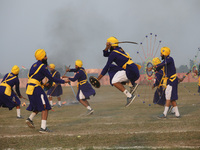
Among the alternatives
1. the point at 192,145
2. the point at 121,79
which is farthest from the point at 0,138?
the point at 192,145

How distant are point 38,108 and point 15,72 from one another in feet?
12.0

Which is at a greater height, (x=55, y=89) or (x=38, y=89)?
(x=38, y=89)

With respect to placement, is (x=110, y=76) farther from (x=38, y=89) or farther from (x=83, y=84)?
(x=83, y=84)

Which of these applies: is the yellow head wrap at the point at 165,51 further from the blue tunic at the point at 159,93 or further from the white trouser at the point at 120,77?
the blue tunic at the point at 159,93

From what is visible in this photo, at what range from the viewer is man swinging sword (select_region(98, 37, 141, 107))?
27.9 feet

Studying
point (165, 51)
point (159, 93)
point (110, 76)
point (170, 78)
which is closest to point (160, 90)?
point (159, 93)

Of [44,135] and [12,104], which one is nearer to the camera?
[44,135]

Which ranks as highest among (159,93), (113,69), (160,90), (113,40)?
(113,40)

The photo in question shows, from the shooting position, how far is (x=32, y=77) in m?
7.93

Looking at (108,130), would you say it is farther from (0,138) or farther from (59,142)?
(0,138)

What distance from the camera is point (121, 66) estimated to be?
867 centimetres

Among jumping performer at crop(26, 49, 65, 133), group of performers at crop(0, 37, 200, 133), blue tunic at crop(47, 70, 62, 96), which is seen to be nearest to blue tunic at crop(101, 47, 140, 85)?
group of performers at crop(0, 37, 200, 133)

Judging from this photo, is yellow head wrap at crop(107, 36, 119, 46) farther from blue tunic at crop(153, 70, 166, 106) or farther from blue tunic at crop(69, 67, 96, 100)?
blue tunic at crop(153, 70, 166, 106)

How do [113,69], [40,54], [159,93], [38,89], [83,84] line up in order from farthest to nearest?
[83,84]
[159,93]
[113,69]
[40,54]
[38,89]
